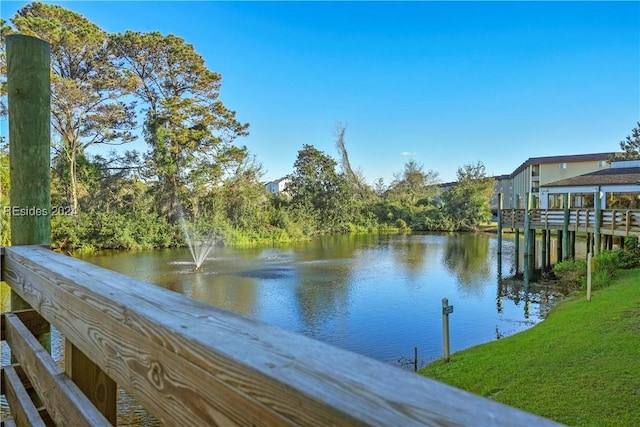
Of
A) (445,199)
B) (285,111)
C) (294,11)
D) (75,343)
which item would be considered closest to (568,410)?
(75,343)

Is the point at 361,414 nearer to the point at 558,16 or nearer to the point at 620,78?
the point at 558,16

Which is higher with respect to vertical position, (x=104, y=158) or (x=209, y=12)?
(x=209, y=12)

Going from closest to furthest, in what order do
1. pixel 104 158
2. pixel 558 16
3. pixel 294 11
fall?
pixel 558 16 → pixel 294 11 → pixel 104 158

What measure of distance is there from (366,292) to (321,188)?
21.8 m

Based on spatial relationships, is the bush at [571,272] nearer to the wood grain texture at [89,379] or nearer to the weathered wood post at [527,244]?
the weathered wood post at [527,244]

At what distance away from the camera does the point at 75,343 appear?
1.11 m

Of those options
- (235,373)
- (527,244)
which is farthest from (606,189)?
(235,373)

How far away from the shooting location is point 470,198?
34.3m

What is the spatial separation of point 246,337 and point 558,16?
47.5ft

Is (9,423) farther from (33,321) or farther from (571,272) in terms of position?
(571,272)

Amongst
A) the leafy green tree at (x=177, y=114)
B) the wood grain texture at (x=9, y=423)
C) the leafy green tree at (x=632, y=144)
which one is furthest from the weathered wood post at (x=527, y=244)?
the leafy green tree at (x=632, y=144)

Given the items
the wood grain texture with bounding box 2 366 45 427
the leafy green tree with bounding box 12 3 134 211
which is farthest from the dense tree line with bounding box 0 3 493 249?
the wood grain texture with bounding box 2 366 45 427

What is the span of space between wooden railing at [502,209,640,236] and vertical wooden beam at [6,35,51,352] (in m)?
13.3

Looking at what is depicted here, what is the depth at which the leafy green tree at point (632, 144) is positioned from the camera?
27.6 m
